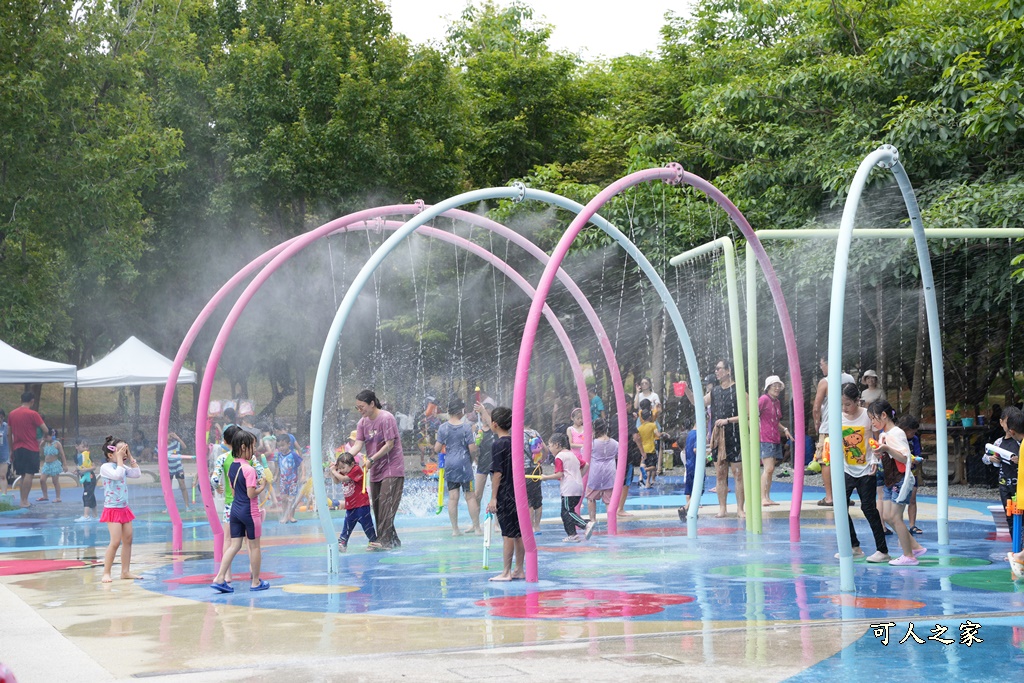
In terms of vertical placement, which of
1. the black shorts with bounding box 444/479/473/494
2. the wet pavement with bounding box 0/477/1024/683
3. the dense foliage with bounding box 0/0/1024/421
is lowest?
the wet pavement with bounding box 0/477/1024/683

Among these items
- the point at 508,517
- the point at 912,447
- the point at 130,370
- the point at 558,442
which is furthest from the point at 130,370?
the point at 912,447

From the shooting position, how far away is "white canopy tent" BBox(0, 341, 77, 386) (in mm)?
21797

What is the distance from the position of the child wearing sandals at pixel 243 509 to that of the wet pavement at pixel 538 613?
9.1 inches

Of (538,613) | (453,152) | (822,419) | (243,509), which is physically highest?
(453,152)

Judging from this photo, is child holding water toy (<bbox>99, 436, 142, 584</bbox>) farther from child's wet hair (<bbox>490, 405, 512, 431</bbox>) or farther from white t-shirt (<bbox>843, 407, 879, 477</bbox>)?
white t-shirt (<bbox>843, 407, 879, 477</bbox>)

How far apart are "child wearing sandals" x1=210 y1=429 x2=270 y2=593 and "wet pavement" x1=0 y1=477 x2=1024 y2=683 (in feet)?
0.75

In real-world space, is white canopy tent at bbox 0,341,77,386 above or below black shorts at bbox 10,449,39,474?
above

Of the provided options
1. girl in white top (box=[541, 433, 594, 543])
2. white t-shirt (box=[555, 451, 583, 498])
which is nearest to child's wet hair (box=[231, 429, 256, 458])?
girl in white top (box=[541, 433, 594, 543])

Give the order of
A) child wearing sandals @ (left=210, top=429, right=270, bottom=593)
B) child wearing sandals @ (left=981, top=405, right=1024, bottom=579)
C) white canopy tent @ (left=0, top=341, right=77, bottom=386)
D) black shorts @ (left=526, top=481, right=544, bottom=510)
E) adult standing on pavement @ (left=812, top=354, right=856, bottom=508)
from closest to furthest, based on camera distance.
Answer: child wearing sandals @ (left=981, top=405, right=1024, bottom=579)
child wearing sandals @ (left=210, top=429, right=270, bottom=593)
adult standing on pavement @ (left=812, top=354, right=856, bottom=508)
black shorts @ (left=526, top=481, right=544, bottom=510)
white canopy tent @ (left=0, top=341, right=77, bottom=386)

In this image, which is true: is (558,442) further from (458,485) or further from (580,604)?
(580,604)

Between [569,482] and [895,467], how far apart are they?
3.67m

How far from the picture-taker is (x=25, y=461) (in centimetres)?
2130

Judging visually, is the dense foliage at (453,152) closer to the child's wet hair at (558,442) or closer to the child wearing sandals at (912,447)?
the child wearing sandals at (912,447)

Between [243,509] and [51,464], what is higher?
[51,464]
